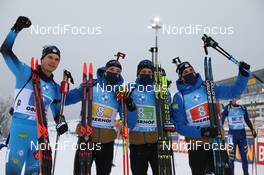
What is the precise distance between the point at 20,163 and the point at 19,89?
106cm

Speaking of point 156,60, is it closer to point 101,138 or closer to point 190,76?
point 190,76

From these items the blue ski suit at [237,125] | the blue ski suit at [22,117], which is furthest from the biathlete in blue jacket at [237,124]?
the blue ski suit at [22,117]

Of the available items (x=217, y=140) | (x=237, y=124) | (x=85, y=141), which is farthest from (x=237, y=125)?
→ (x=85, y=141)

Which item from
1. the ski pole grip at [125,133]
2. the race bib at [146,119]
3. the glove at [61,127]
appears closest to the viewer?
the glove at [61,127]

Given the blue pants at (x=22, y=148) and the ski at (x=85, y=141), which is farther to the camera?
the ski at (x=85, y=141)

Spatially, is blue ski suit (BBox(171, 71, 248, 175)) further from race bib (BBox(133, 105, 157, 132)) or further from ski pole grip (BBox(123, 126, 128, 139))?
ski pole grip (BBox(123, 126, 128, 139))

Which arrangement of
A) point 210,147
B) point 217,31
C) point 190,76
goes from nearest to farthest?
point 210,147
point 190,76
point 217,31

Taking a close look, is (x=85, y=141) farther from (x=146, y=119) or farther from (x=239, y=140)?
(x=239, y=140)

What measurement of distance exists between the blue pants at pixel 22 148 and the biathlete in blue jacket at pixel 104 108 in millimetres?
769

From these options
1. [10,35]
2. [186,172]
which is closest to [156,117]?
[10,35]

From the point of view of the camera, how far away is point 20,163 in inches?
166

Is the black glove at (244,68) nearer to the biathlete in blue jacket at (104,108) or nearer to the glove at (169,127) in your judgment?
the glove at (169,127)

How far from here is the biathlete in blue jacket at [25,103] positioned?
4246 millimetres

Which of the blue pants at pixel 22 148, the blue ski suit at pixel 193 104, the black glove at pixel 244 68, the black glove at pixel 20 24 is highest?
→ the black glove at pixel 20 24
